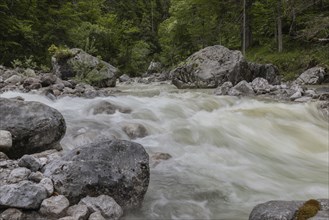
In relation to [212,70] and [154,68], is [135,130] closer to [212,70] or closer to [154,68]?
[212,70]

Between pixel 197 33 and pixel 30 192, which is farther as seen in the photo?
pixel 197 33

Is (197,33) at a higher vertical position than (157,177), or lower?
lower

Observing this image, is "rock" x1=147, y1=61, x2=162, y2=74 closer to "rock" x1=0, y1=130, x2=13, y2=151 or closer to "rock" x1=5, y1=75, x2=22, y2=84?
"rock" x1=5, y1=75, x2=22, y2=84

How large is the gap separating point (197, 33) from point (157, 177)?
25165 mm

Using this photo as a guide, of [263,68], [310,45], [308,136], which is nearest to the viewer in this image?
[308,136]

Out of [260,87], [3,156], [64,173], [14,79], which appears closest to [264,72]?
[260,87]

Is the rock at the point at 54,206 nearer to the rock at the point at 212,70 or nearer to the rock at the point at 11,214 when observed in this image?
the rock at the point at 11,214

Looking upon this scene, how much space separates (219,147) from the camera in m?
8.31

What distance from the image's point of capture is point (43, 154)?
5816 mm

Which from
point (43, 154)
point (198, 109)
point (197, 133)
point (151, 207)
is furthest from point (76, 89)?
point (151, 207)

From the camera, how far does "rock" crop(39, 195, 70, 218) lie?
404cm

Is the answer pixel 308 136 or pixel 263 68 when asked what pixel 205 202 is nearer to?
pixel 308 136

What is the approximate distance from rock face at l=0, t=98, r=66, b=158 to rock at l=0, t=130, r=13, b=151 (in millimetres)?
108

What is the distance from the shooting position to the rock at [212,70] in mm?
17438
